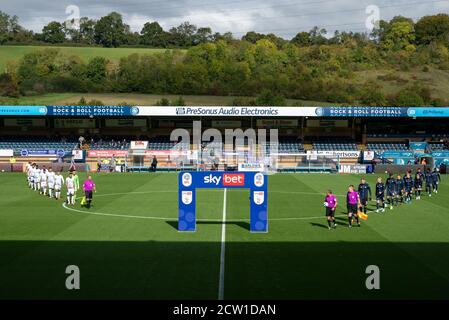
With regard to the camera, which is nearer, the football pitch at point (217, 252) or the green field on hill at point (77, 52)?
the football pitch at point (217, 252)

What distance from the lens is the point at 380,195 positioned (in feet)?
84.4

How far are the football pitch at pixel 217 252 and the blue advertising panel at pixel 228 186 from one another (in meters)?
0.64

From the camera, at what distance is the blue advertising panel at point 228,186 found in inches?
782

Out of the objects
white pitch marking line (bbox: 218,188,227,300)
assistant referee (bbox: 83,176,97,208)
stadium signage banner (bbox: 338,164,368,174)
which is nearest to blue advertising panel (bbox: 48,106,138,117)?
stadium signage banner (bbox: 338,164,368,174)

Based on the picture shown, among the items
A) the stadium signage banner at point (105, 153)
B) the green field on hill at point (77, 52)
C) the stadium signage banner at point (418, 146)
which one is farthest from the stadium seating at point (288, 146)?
the green field on hill at point (77, 52)

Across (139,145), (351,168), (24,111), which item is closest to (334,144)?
(351,168)

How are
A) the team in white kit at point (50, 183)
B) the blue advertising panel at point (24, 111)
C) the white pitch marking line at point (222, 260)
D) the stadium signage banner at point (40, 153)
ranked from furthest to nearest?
the blue advertising panel at point (24, 111), the stadium signage banner at point (40, 153), the team in white kit at point (50, 183), the white pitch marking line at point (222, 260)

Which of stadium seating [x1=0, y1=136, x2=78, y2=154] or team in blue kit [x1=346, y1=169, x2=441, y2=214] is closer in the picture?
team in blue kit [x1=346, y1=169, x2=441, y2=214]

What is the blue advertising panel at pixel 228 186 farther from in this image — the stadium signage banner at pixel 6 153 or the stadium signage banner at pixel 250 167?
the stadium signage banner at pixel 6 153

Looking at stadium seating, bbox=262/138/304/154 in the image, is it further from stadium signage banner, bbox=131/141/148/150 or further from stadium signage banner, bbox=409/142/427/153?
stadium signage banner, bbox=131/141/148/150

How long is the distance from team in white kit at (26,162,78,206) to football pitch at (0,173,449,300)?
0.91 m

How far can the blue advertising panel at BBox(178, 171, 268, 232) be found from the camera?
1988 centimetres

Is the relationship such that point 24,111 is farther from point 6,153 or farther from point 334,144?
point 334,144

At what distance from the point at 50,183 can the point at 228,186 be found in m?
14.2
